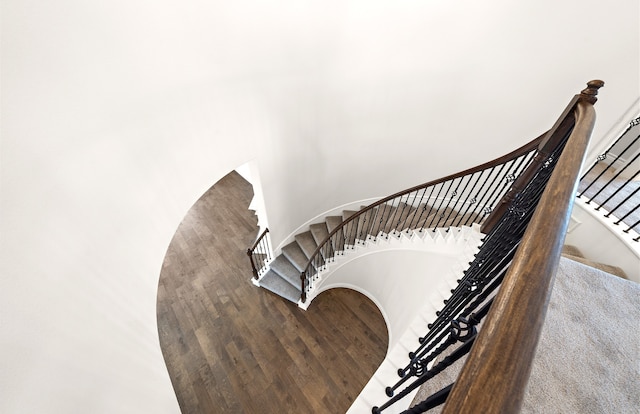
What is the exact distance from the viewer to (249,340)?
3680 millimetres

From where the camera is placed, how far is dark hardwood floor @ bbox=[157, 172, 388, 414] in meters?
3.21

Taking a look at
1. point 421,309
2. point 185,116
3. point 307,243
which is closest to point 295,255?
point 307,243

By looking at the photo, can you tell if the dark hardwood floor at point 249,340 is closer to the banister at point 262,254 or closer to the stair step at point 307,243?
the banister at point 262,254

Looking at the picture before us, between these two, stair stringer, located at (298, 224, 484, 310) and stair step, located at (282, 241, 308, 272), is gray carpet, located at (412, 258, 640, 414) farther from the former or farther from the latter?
stair step, located at (282, 241, 308, 272)

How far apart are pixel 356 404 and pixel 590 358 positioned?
1238mm

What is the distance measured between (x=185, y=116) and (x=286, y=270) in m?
3.19

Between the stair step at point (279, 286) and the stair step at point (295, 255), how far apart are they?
372 millimetres

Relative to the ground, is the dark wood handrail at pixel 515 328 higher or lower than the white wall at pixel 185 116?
lower

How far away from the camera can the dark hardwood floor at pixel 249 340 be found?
10.5 feet

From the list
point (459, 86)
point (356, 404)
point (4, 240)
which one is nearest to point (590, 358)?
point (356, 404)

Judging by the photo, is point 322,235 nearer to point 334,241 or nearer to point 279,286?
point 334,241

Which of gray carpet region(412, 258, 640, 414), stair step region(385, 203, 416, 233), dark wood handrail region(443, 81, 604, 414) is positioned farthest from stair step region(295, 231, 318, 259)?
dark wood handrail region(443, 81, 604, 414)

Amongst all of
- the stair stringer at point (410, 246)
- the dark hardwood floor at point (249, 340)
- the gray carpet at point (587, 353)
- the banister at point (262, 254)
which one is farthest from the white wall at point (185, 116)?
the gray carpet at point (587, 353)

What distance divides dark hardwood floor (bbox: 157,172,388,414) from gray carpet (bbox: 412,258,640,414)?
2.65 m
